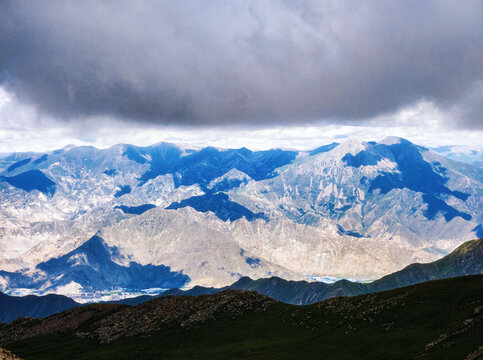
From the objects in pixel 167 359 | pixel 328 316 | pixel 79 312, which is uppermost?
pixel 328 316

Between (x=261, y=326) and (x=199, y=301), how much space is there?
39661 mm

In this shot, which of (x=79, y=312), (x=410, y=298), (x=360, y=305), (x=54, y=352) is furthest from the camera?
(x=79, y=312)

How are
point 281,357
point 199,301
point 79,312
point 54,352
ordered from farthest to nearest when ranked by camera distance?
1. point 79,312
2. point 199,301
3. point 54,352
4. point 281,357

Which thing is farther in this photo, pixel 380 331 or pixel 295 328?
pixel 295 328

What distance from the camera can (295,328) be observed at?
109375 mm

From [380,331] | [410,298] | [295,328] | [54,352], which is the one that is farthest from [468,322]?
[54,352]

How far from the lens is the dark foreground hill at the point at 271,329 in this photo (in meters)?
69.2

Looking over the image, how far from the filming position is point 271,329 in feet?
372

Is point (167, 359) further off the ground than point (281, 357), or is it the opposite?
point (281, 357)

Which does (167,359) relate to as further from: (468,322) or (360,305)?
(468,322)

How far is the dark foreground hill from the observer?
69188mm

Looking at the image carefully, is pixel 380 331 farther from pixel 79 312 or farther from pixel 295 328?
pixel 79 312

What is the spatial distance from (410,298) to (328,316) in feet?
68.6

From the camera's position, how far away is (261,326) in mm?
118375
